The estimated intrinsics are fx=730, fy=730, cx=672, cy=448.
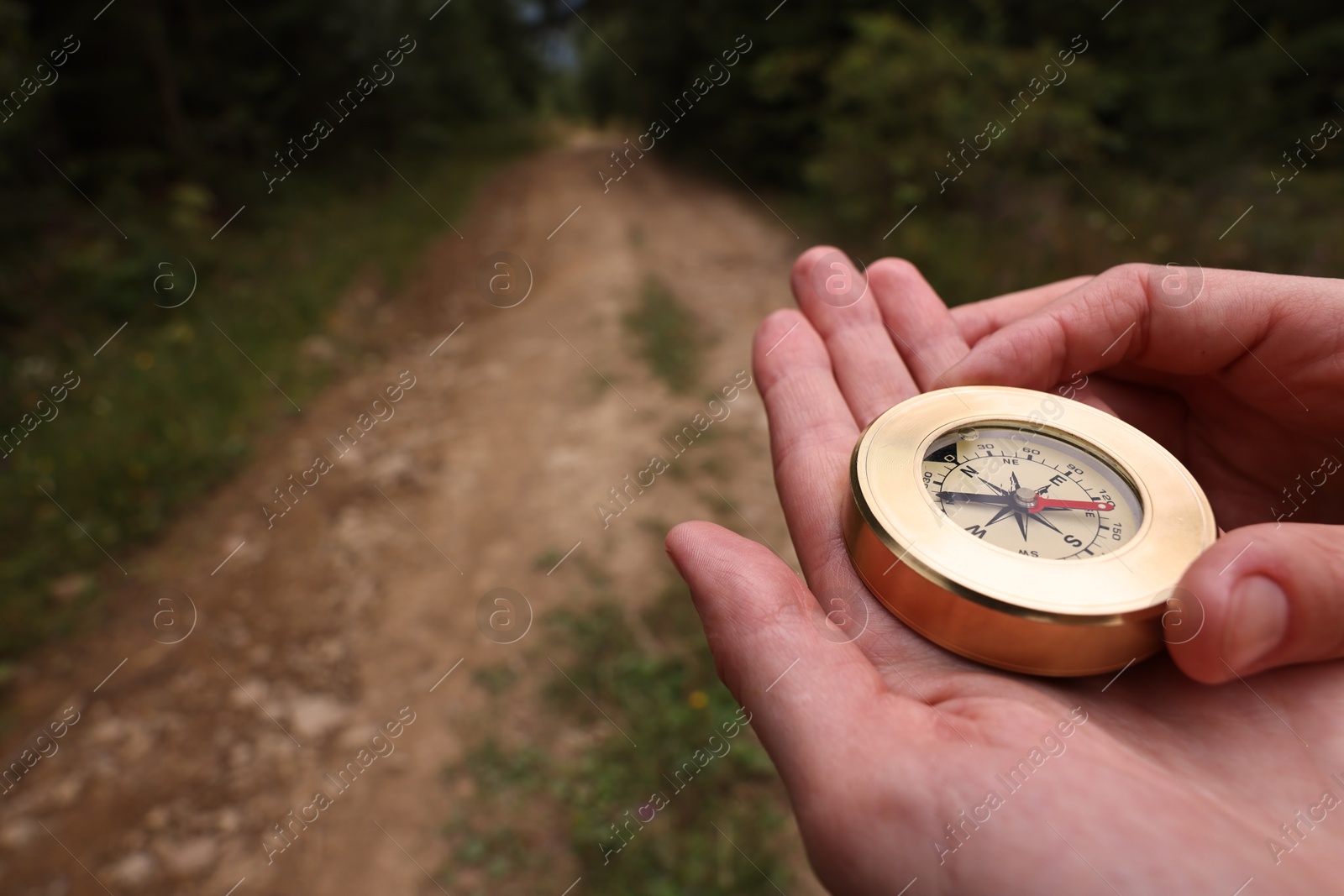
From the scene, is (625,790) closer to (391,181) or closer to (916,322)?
(916,322)

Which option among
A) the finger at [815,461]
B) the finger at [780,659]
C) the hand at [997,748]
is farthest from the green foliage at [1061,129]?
the finger at [780,659]

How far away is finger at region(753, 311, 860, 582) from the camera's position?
235 centimetres

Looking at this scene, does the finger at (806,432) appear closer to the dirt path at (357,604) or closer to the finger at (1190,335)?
the finger at (1190,335)

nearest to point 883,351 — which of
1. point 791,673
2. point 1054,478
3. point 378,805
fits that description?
point 1054,478

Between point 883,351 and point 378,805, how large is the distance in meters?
3.35

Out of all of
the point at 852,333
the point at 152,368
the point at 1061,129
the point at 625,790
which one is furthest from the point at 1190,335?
the point at 1061,129

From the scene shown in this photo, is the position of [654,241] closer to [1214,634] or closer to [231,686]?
[231,686]

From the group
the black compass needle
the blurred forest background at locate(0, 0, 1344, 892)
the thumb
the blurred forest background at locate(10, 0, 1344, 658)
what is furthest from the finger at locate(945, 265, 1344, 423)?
the blurred forest background at locate(10, 0, 1344, 658)

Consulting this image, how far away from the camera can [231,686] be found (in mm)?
4402

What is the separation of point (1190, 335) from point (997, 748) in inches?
65.2

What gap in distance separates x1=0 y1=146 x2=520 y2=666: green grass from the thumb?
583 centimetres

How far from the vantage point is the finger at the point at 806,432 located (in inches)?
92.4

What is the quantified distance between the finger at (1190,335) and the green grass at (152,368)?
17.9ft

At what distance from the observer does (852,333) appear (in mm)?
3014
